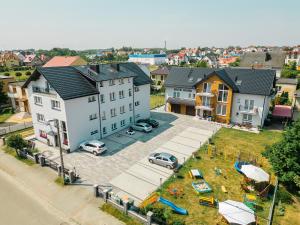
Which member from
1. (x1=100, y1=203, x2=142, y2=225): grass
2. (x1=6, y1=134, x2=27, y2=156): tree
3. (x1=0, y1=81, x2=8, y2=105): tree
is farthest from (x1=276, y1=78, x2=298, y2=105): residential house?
(x1=0, y1=81, x2=8, y2=105): tree

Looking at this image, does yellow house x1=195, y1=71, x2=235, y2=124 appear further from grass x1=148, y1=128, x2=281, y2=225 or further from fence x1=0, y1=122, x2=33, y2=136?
fence x1=0, y1=122, x2=33, y2=136

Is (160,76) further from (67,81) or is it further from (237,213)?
(237,213)

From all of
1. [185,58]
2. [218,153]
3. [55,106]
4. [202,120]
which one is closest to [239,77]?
[202,120]

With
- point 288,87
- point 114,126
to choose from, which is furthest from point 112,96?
point 288,87

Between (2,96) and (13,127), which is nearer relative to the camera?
(13,127)

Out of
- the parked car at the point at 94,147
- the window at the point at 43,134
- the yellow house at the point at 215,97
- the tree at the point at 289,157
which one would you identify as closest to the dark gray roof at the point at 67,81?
the parked car at the point at 94,147

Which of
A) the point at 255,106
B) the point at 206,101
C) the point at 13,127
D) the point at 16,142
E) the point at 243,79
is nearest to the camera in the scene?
the point at 16,142
